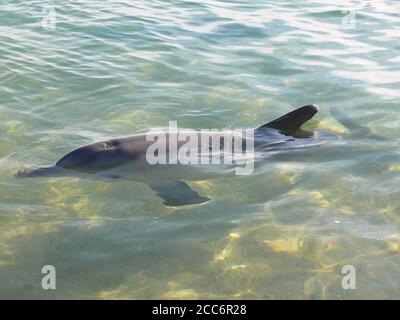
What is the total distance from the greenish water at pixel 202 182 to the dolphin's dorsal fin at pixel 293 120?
1.60ft

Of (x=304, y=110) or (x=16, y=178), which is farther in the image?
(x=304, y=110)

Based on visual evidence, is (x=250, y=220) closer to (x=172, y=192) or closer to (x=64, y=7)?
(x=172, y=192)

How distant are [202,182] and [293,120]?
161 centimetres

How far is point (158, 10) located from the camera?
14.6m

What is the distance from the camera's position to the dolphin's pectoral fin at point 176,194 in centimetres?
566

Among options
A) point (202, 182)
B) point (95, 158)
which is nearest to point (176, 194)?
point (202, 182)

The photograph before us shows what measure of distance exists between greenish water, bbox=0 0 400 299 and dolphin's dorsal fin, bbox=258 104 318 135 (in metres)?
0.49

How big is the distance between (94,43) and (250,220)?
7.42 metres

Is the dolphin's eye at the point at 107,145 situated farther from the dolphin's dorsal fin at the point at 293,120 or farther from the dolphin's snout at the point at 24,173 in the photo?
the dolphin's dorsal fin at the point at 293,120

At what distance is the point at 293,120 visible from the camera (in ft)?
23.0

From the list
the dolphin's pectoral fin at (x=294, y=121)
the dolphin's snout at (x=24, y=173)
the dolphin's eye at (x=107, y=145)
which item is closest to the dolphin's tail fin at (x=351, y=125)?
the dolphin's pectoral fin at (x=294, y=121)

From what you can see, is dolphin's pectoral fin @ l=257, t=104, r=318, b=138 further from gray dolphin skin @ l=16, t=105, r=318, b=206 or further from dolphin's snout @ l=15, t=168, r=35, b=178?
dolphin's snout @ l=15, t=168, r=35, b=178

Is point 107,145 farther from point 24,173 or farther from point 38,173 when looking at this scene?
point 24,173
